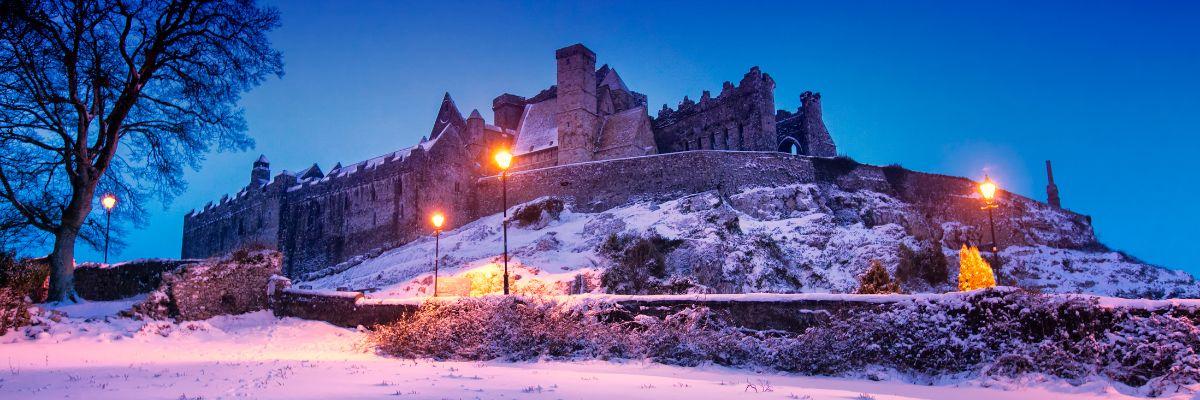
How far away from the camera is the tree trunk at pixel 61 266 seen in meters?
16.4

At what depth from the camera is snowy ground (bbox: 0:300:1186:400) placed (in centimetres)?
723

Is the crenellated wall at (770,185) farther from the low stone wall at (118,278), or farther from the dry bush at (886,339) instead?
the dry bush at (886,339)

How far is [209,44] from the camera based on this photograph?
59.9ft

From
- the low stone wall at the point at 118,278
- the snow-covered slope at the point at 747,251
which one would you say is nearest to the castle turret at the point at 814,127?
the snow-covered slope at the point at 747,251

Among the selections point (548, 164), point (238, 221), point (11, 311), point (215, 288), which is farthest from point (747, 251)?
point (238, 221)

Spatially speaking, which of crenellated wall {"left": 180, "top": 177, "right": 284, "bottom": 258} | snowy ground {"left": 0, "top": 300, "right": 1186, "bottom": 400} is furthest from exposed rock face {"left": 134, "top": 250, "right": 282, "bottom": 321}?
crenellated wall {"left": 180, "top": 177, "right": 284, "bottom": 258}

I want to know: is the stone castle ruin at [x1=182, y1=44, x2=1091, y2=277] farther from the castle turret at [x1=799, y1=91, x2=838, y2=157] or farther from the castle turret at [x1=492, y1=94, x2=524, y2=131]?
the castle turret at [x1=492, y1=94, x2=524, y2=131]

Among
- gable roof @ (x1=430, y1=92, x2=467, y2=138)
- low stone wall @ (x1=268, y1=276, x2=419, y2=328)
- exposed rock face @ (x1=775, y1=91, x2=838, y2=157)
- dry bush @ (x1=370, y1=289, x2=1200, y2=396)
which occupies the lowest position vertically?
dry bush @ (x1=370, y1=289, x2=1200, y2=396)

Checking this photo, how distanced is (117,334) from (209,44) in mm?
8363

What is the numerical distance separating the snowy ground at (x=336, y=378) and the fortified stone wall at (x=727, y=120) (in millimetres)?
34686

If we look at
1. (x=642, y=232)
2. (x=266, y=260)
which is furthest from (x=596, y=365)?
(x=642, y=232)

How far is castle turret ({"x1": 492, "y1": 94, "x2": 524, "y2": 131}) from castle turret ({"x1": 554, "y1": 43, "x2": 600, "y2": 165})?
510 inches

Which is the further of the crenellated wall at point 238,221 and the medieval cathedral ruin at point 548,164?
the crenellated wall at point 238,221

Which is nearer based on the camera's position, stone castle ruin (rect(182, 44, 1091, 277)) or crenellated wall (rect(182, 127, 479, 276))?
stone castle ruin (rect(182, 44, 1091, 277))
